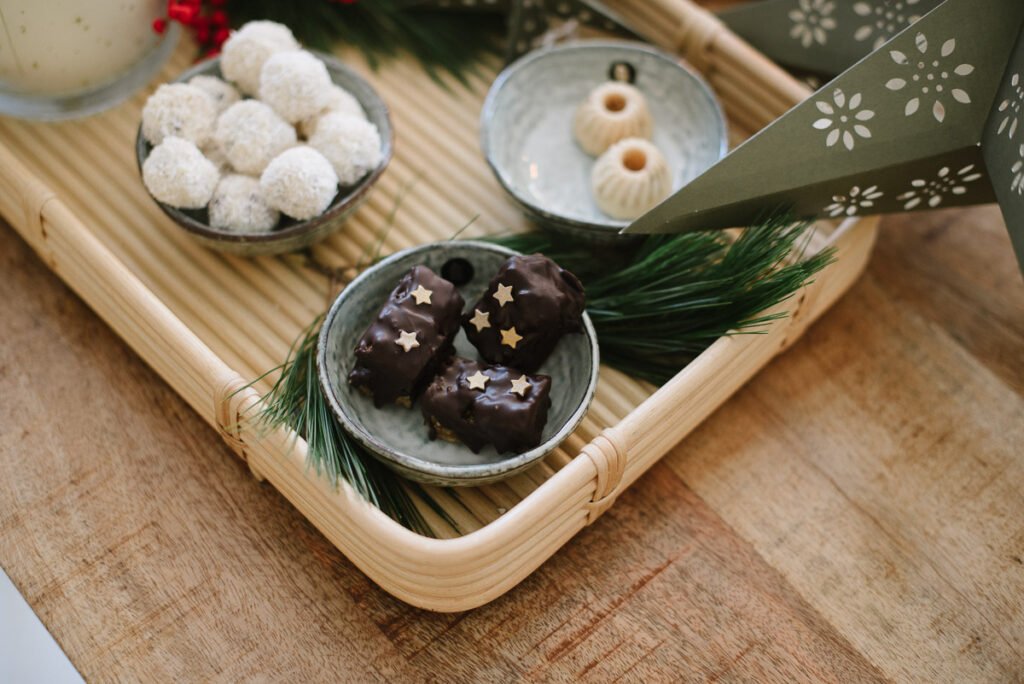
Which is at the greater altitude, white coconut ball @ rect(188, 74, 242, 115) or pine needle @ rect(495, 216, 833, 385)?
white coconut ball @ rect(188, 74, 242, 115)

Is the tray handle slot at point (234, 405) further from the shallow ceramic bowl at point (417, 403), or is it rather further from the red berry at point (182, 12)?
the red berry at point (182, 12)

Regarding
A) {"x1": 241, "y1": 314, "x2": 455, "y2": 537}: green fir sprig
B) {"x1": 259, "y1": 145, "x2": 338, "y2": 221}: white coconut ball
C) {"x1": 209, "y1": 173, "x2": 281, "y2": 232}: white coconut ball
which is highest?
{"x1": 259, "y1": 145, "x2": 338, "y2": 221}: white coconut ball

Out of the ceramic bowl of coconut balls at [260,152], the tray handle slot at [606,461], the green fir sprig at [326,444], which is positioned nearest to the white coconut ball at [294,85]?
the ceramic bowl of coconut balls at [260,152]

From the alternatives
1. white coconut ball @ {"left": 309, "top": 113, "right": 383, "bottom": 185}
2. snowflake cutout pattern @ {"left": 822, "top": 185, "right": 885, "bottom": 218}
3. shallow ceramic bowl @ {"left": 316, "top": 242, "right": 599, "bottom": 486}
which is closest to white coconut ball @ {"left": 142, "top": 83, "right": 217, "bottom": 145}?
white coconut ball @ {"left": 309, "top": 113, "right": 383, "bottom": 185}

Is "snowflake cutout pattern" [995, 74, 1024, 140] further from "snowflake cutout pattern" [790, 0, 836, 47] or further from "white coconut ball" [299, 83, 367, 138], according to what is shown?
Answer: "white coconut ball" [299, 83, 367, 138]

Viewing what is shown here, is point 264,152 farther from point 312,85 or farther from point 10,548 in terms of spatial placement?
point 10,548
